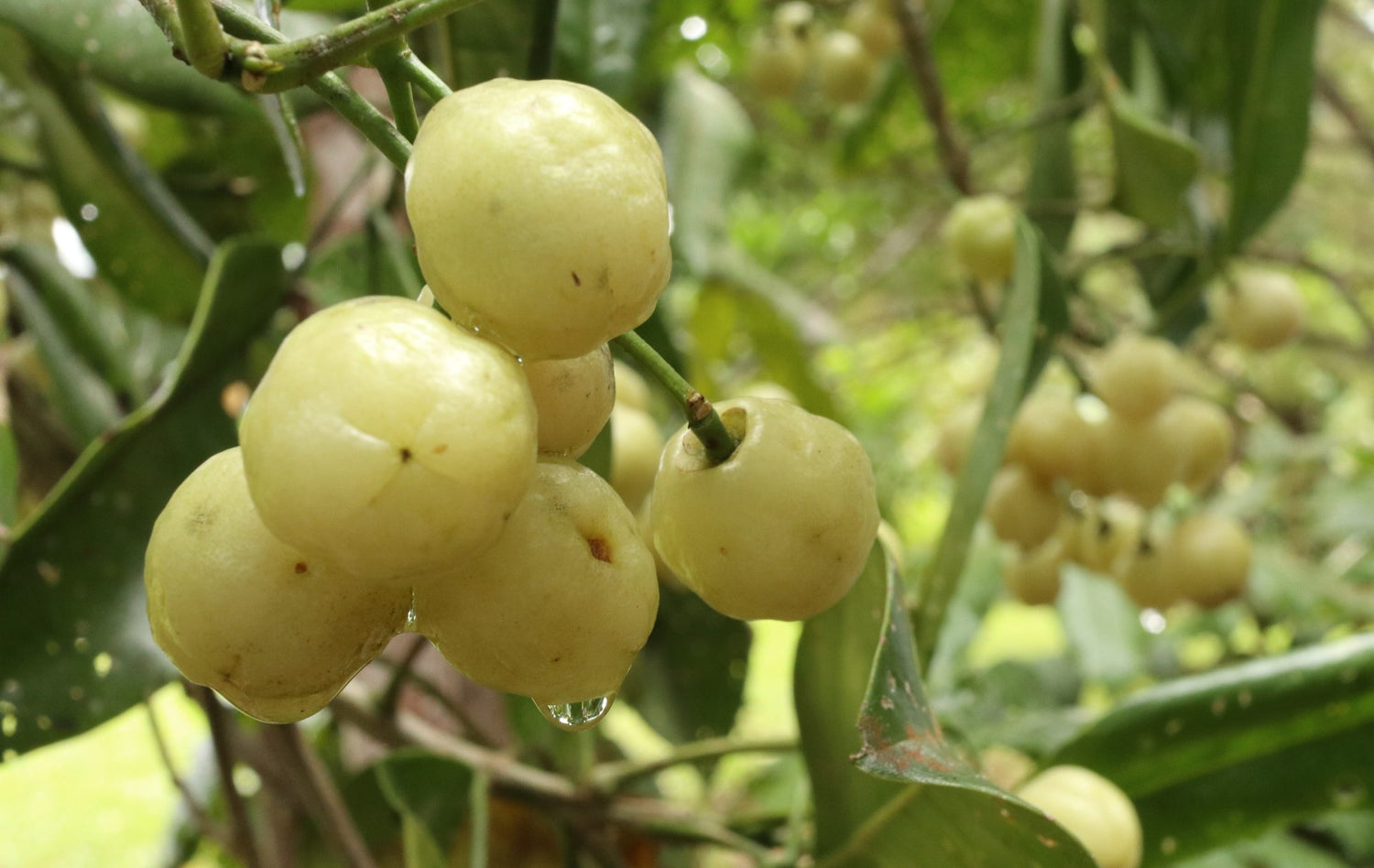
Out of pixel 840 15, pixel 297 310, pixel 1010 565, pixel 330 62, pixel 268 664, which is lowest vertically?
pixel 1010 565

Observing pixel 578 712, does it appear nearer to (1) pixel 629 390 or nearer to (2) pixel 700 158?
(1) pixel 629 390

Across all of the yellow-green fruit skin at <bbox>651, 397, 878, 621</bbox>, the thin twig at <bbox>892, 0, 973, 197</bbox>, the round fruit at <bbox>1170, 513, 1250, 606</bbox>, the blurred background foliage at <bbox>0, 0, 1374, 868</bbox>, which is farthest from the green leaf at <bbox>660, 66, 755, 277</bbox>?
the yellow-green fruit skin at <bbox>651, 397, 878, 621</bbox>

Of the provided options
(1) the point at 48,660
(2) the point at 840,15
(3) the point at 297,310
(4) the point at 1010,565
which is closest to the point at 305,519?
(1) the point at 48,660

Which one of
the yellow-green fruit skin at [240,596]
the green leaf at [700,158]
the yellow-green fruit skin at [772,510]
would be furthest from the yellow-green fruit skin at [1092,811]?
the green leaf at [700,158]

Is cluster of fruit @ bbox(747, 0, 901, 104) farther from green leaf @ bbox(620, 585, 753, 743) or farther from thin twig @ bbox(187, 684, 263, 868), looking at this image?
thin twig @ bbox(187, 684, 263, 868)

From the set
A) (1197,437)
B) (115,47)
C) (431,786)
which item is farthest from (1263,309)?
(115,47)

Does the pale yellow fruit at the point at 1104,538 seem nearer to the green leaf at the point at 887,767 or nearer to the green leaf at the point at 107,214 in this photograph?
the green leaf at the point at 887,767

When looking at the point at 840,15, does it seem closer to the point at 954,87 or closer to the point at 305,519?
the point at 954,87

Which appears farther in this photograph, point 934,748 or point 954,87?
point 954,87
